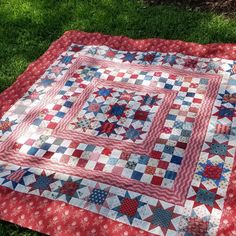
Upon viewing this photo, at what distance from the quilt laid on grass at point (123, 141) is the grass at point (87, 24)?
0.30 m

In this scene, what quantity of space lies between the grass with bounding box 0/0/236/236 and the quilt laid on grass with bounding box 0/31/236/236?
296mm

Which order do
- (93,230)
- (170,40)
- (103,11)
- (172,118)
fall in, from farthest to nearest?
(103,11) → (170,40) → (172,118) → (93,230)

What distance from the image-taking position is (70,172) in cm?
287

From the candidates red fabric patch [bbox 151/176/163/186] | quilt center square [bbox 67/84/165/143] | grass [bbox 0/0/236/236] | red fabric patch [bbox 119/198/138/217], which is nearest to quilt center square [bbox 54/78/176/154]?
quilt center square [bbox 67/84/165/143]

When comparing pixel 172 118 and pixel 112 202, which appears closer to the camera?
pixel 112 202

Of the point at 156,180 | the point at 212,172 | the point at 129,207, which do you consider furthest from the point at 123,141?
the point at 212,172

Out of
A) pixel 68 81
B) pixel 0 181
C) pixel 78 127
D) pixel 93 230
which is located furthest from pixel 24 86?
pixel 93 230

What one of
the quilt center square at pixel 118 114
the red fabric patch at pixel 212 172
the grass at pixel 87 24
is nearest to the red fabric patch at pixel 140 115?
the quilt center square at pixel 118 114

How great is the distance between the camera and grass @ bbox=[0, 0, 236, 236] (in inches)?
166

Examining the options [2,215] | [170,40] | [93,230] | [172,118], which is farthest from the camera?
[170,40]

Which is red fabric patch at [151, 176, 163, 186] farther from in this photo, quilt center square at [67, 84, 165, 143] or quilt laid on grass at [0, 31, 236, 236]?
quilt center square at [67, 84, 165, 143]

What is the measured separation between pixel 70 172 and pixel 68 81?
3.74 ft

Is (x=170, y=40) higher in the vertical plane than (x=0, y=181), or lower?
higher

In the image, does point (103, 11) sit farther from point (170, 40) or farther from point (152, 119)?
point (152, 119)
